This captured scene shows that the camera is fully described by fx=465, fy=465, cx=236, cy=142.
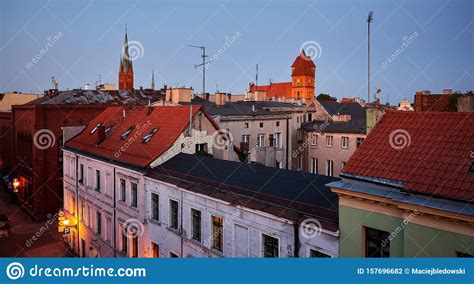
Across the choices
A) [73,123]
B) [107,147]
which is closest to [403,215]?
[107,147]

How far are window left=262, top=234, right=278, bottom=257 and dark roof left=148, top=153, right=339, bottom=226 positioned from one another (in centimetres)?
84

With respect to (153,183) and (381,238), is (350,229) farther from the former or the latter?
(153,183)

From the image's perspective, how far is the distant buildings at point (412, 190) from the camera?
9.19 meters

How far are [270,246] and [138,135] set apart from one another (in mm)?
11996

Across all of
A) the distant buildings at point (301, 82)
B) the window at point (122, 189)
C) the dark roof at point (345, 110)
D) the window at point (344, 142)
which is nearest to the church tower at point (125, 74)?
the distant buildings at point (301, 82)

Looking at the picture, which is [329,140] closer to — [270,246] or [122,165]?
[122,165]

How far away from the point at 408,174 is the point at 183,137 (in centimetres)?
1227

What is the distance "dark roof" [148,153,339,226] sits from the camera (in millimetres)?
12445

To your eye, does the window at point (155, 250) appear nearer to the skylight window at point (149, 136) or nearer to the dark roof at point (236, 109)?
the skylight window at point (149, 136)

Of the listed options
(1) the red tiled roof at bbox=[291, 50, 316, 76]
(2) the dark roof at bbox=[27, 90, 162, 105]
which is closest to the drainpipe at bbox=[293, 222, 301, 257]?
(2) the dark roof at bbox=[27, 90, 162, 105]

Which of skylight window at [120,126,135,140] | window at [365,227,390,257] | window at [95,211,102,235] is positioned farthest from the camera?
window at [95,211,102,235]

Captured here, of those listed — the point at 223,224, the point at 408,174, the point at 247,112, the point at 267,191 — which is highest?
the point at 247,112

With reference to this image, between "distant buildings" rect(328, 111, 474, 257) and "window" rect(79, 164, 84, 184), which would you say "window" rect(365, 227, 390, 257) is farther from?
"window" rect(79, 164, 84, 184)

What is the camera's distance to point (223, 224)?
1471 cm
